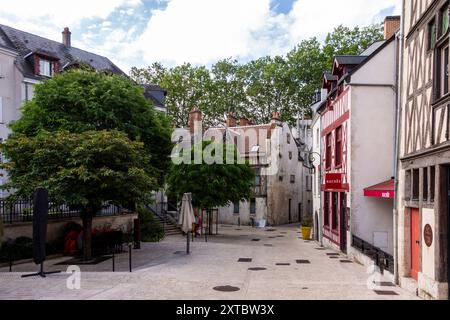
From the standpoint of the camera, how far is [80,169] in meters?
14.4

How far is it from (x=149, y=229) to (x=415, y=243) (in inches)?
656

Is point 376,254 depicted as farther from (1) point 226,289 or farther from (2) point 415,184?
(1) point 226,289

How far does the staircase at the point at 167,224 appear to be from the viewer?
27.8 m

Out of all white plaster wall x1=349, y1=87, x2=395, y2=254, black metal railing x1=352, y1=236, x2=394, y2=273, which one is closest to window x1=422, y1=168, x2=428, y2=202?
black metal railing x1=352, y1=236, x2=394, y2=273

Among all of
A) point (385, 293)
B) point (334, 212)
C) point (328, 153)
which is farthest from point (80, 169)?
point (328, 153)

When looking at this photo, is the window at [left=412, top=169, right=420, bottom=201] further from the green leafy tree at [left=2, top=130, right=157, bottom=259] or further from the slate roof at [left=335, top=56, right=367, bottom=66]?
the slate roof at [left=335, top=56, right=367, bottom=66]

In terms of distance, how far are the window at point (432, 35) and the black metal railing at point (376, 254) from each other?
6097mm

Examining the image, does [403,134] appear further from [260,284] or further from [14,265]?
[14,265]

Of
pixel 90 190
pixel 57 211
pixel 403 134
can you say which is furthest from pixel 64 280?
pixel 403 134

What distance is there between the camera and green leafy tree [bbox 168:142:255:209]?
2719 cm

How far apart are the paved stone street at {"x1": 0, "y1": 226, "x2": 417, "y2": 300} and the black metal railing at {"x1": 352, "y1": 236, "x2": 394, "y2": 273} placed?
0.65m

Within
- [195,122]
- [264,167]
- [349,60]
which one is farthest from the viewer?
[195,122]

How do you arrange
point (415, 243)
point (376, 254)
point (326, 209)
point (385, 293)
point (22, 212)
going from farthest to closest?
point (326, 209) → point (22, 212) → point (376, 254) → point (415, 243) → point (385, 293)
